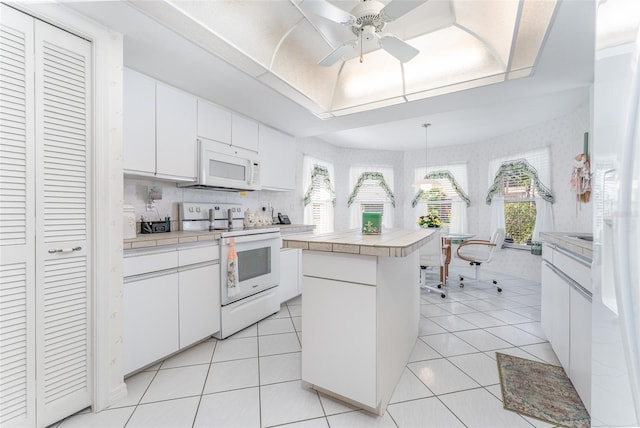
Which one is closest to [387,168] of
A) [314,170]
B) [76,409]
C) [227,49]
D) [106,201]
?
[314,170]

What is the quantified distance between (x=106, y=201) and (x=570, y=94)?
4.74 metres

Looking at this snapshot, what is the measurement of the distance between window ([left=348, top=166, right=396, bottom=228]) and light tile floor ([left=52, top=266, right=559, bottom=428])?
10.7 ft

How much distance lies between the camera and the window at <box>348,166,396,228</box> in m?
5.69

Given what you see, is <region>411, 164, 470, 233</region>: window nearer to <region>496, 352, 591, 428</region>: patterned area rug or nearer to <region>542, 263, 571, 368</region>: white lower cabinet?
<region>542, 263, 571, 368</region>: white lower cabinet

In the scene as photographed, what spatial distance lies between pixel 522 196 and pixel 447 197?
128 cm

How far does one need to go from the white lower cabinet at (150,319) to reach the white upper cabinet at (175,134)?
0.90 metres

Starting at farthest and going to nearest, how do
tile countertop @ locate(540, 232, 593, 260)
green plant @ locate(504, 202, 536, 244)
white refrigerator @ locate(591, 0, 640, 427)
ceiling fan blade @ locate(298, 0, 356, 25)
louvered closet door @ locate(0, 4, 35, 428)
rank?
green plant @ locate(504, 202, 536, 244)
ceiling fan blade @ locate(298, 0, 356, 25)
tile countertop @ locate(540, 232, 593, 260)
louvered closet door @ locate(0, 4, 35, 428)
white refrigerator @ locate(591, 0, 640, 427)

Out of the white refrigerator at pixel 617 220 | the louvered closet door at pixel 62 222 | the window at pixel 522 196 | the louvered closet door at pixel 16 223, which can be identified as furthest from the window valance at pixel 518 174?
the louvered closet door at pixel 16 223

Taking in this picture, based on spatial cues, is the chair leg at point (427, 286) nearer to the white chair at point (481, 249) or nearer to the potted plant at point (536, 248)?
the white chair at point (481, 249)

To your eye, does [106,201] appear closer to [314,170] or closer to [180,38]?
[180,38]

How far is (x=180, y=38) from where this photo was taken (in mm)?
1727

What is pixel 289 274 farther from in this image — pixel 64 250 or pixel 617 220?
pixel 617 220

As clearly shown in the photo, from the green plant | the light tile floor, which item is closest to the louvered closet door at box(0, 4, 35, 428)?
the light tile floor

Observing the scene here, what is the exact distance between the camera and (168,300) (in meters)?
1.93
